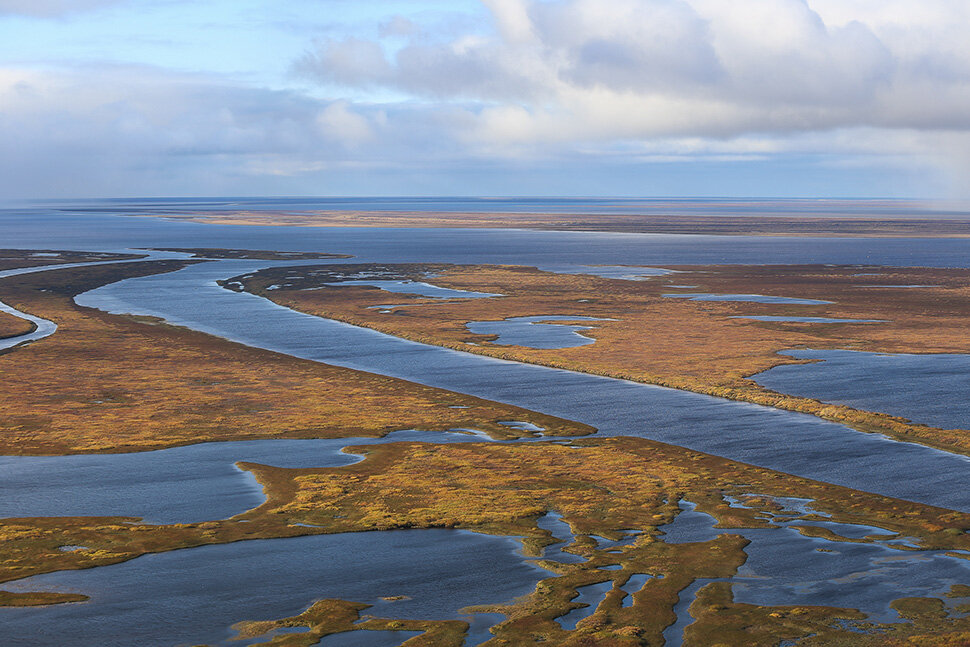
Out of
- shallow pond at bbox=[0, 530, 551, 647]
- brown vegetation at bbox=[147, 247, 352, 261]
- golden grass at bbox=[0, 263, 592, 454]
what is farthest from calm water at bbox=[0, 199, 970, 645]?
Answer: brown vegetation at bbox=[147, 247, 352, 261]

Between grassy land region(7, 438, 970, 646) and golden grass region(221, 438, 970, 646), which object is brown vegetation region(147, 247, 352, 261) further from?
grassy land region(7, 438, 970, 646)

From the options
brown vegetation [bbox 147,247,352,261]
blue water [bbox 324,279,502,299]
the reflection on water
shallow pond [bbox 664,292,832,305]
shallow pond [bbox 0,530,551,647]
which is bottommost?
shallow pond [bbox 0,530,551,647]

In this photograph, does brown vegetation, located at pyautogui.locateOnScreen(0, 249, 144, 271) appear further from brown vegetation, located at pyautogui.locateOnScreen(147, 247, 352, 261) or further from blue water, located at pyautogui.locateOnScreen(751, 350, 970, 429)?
blue water, located at pyautogui.locateOnScreen(751, 350, 970, 429)

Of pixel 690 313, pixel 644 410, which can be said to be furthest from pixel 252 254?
pixel 644 410

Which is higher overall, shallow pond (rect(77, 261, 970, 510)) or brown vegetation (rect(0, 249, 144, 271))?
brown vegetation (rect(0, 249, 144, 271))

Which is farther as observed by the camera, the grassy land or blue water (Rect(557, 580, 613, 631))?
blue water (Rect(557, 580, 613, 631))

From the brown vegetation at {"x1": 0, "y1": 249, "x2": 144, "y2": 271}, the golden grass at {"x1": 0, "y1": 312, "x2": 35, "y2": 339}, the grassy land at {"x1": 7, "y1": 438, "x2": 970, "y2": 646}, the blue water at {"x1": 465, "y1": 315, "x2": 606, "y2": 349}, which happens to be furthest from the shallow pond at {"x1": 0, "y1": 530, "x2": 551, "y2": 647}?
the brown vegetation at {"x1": 0, "y1": 249, "x2": 144, "y2": 271}

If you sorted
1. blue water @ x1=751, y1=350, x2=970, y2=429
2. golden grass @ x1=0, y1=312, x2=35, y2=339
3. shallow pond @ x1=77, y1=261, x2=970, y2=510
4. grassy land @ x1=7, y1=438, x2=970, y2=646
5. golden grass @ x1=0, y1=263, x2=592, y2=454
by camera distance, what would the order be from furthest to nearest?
golden grass @ x1=0, y1=312, x2=35, y2=339
blue water @ x1=751, y1=350, x2=970, y2=429
golden grass @ x1=0, y1=263, x2=592, y2=454
shallow pond @ x1=77, y1=261, x2=970, y2=510
grassy land @ x1=7, y1=438, x2=970, y2=646

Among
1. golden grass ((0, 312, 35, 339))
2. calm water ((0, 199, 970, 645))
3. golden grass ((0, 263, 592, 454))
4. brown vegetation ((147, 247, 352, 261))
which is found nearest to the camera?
calm water ((0, 199, 970, 645))
